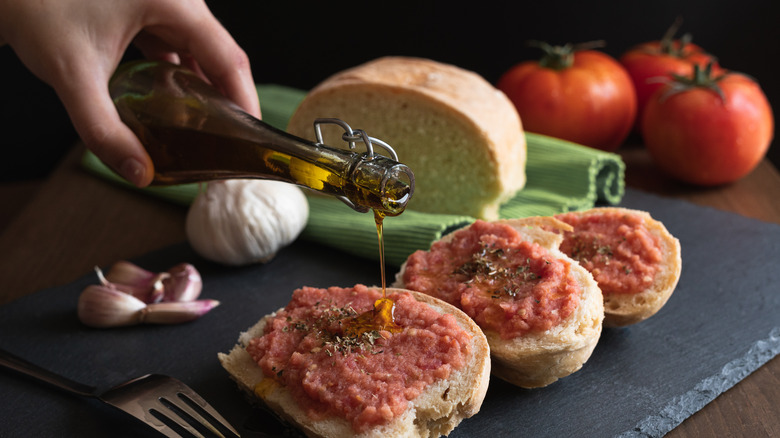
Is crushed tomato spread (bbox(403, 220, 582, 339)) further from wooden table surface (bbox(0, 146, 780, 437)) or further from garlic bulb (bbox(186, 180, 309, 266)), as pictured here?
wooden table surface (bbox(0, 146, 780, 437))

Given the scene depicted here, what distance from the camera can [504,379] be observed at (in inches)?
97.7

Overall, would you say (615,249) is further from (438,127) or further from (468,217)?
(438,127)

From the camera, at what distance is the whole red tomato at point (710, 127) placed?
402 centimetres

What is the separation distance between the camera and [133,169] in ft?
8.46

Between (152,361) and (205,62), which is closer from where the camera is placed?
(152,361)

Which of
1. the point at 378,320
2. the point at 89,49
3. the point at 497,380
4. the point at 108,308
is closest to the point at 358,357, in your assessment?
the point at 378,320

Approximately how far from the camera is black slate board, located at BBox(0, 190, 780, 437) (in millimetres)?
2369

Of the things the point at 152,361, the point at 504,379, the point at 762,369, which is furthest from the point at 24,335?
the point at 762,369

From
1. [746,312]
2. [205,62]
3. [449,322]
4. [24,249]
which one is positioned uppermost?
[205,62]

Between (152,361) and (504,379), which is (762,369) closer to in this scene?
(504,379)

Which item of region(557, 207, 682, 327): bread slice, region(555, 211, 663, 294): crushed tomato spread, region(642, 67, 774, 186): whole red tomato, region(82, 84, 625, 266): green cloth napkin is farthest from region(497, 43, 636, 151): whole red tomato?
region(557, 207, 682, 327): bread slice

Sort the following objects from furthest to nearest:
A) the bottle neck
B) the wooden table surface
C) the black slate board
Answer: the wooden table surface → the black slate board → the bottle neck

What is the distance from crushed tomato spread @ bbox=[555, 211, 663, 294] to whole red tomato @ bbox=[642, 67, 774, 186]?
1.44 m

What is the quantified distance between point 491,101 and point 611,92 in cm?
108
